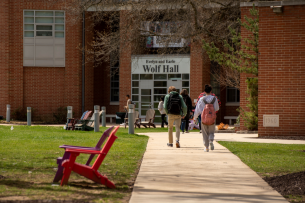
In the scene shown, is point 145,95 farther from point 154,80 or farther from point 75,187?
point 75,187

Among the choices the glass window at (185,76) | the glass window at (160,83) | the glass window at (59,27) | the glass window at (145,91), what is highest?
the glass window at (59,27)

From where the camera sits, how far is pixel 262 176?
7.72m

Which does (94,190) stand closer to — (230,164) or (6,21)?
(230,164)

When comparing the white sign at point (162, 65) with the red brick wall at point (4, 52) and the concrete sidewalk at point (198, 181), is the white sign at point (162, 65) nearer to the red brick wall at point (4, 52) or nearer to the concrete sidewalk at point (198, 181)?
the red brick wall at point (4, 52)

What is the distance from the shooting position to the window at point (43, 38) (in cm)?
3133

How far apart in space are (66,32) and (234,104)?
12925 mm

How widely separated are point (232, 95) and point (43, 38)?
14077mm

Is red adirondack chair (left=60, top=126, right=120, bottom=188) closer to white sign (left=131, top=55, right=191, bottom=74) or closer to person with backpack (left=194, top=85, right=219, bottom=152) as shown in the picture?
person with backpack (left=194, top=85, right=219, bottom=152)

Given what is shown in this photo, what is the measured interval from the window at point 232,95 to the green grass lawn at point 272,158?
2017 centimetres

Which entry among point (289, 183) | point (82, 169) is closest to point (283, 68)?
point (289, 183)

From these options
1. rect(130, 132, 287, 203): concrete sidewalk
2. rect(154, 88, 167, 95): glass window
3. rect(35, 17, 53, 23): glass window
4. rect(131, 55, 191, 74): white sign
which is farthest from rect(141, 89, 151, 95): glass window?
rect(130, 132, 287, 203): concrete sidewalk

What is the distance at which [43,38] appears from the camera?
103ft

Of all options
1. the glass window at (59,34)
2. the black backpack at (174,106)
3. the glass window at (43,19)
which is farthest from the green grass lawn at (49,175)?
the glass window at (43,19)

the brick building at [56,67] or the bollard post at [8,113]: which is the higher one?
the brick building at [56,67]
